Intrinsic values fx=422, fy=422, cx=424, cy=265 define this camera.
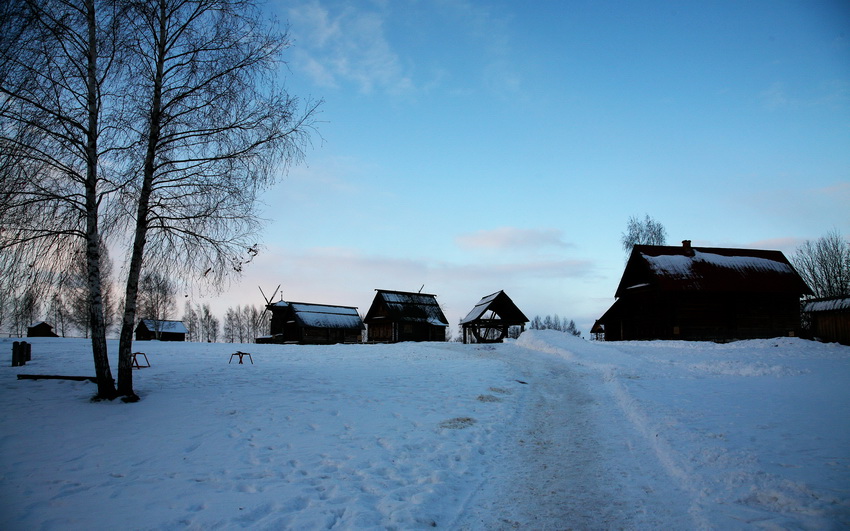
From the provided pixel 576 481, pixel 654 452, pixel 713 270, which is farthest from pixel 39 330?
Result: pixel 713 270

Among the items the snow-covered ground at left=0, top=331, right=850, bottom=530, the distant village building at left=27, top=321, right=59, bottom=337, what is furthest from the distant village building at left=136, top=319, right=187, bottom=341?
the snow-covered ground at left=0, top=331, right=850, bottom=530

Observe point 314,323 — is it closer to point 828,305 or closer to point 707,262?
point 707,262

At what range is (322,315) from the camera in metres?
45.9

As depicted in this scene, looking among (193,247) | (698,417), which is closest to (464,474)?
(698,417)

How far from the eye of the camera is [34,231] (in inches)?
358

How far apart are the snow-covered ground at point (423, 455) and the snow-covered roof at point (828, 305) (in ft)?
69.5

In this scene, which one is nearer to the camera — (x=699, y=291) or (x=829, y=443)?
(x=829, y=443)

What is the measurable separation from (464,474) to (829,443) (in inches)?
217

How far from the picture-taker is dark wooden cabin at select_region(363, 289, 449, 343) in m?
43.9

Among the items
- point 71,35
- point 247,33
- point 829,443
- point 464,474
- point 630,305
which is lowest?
point 464,474

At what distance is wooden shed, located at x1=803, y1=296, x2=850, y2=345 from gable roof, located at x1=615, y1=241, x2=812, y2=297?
126 centimetres

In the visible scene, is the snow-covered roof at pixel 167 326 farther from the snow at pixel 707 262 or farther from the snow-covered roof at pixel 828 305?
the snow-covered roof at pixel 828 305

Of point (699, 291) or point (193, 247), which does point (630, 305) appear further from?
point (193, 247)

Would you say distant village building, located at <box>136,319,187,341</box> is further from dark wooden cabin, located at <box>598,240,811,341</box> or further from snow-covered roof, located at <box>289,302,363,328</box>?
dark wooden cabin, located at <box>598,240,811,341</box>
